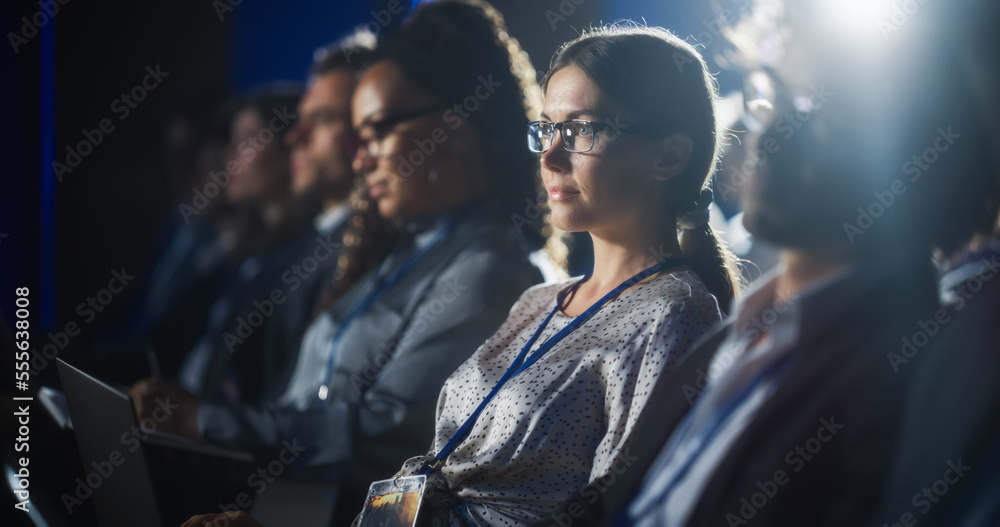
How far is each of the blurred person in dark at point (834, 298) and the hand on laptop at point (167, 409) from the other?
1.14 meters

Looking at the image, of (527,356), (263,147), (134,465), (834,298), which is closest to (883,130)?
(834,298)

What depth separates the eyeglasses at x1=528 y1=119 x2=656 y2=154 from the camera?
1.29 metres

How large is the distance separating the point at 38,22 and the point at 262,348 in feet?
5.62

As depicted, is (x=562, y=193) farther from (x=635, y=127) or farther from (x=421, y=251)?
(x=421, y=251)

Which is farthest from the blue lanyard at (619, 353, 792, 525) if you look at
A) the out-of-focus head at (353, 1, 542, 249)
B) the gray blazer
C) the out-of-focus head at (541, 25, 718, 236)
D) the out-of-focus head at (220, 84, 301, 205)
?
the out-of-focus head at (220, 84, 301, 205)

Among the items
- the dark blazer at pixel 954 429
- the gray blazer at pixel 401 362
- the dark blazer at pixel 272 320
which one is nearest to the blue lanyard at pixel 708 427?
the dark blazer at pixel 954 429

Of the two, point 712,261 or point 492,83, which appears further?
point 492,83

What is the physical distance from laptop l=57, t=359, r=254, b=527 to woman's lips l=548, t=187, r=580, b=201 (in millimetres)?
862

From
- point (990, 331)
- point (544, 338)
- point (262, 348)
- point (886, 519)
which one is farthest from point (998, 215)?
point (262, 348)

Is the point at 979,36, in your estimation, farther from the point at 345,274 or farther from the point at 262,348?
the point at 262,348

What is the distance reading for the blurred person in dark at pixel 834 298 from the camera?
106cm

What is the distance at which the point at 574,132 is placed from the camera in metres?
1.32

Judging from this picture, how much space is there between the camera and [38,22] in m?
3.25

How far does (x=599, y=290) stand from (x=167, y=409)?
1136mm
